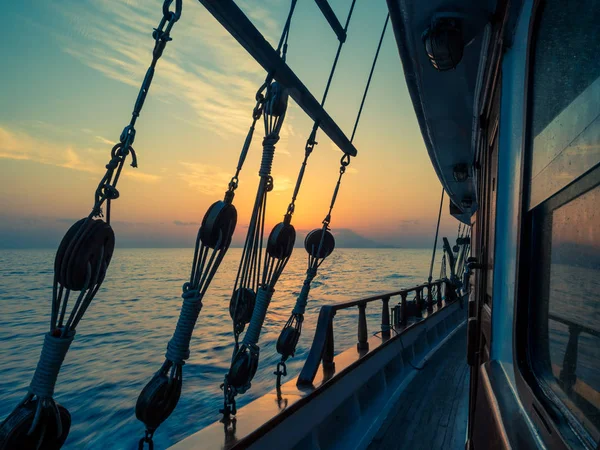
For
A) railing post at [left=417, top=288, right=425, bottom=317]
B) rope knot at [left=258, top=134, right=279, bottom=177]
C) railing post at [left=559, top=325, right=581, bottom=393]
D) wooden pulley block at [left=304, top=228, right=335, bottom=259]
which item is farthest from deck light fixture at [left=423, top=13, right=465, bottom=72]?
railing post at [left=417, top=288, right=425, bottom=317]

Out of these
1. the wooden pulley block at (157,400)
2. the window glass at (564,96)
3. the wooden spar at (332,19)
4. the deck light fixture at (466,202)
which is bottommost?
the wooden pulley block at (157,400)

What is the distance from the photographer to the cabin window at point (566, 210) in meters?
0.77

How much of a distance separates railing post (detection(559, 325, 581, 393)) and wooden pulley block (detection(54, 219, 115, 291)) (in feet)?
4.17

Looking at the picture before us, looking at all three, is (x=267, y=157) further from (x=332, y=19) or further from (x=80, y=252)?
(x=332, y=19)

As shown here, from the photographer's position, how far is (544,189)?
107 cm

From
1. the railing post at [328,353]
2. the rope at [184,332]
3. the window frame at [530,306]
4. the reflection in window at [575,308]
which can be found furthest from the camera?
the railing post at [328,353]

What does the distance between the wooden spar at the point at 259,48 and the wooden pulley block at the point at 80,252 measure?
1.09 m

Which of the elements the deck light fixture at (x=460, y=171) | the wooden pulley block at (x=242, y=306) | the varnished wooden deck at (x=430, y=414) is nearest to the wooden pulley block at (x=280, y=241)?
the wooden pulley block at (x=242, y=306)

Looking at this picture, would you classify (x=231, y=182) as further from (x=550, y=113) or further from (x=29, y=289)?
(x=29, y=289)

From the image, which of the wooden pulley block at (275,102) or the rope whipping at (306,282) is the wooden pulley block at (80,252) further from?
the rope whipping at (306,282)

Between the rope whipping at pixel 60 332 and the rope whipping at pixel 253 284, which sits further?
the rope whipping at pixel 253 284

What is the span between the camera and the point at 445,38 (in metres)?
2.15

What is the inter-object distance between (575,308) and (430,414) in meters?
3.57

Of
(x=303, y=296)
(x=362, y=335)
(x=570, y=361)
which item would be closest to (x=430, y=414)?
(x=362, y=335)
